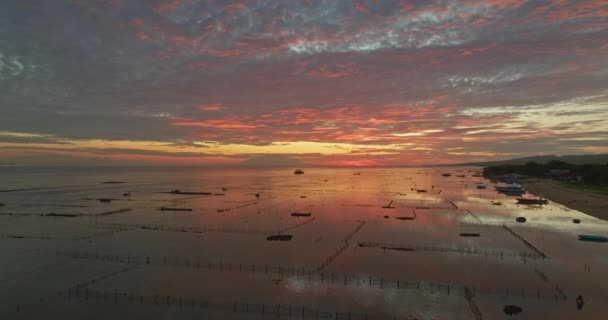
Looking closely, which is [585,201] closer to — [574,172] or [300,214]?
[300,214]

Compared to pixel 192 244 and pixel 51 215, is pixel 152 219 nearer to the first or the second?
pixel 51 215

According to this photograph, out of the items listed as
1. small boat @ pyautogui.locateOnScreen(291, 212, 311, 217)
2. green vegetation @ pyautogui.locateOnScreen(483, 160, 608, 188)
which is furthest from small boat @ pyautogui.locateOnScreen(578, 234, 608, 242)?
green vegetation @ pyautogui.locateOnScreen(483, 160, 608, 188)

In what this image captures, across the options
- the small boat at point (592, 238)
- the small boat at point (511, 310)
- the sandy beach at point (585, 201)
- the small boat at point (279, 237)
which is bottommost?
the small boat at point (511, 310)

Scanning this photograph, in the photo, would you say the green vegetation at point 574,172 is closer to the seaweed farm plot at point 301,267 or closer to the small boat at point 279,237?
the seaweed farm plot at point 301,267

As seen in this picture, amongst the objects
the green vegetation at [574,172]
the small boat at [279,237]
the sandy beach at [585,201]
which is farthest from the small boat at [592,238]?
the green vegetation at [574,172]

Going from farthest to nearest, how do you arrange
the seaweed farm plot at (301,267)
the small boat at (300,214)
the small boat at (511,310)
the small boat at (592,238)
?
1. the small boat at (300,214)
2. the small boat at (592,238)
3. the seaweed farm plot at (301,267)
4. the small boat at (511,310)

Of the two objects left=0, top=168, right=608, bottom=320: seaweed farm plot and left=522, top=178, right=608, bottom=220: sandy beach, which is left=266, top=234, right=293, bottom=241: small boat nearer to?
left=0, top=168, right=608, bottom=320: seaweed farm plot

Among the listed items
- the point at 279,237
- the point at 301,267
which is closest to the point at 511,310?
the point at 301,267
